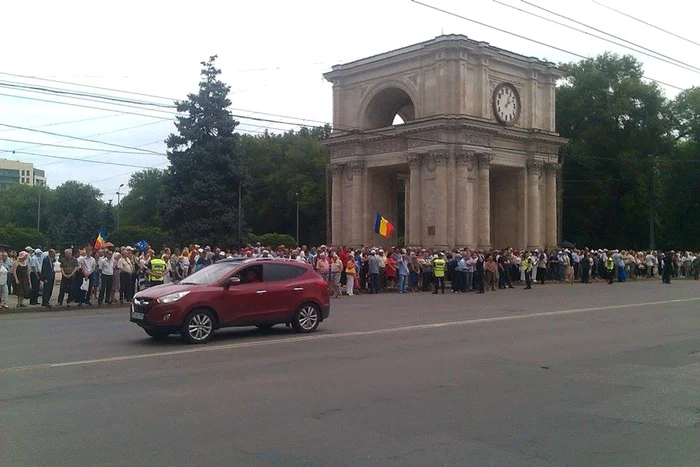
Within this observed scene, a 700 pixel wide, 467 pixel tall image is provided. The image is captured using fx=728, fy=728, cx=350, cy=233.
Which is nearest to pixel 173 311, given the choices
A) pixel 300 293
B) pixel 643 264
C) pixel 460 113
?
pixel 300 293

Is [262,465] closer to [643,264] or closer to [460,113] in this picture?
[460,113]

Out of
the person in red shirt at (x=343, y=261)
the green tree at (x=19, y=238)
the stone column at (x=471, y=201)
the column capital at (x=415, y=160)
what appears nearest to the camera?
the person in red shirt at (x=343, y=261)

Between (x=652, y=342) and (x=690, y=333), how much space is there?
2150 mm

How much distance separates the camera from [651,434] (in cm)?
768

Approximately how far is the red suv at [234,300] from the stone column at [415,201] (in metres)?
28.0

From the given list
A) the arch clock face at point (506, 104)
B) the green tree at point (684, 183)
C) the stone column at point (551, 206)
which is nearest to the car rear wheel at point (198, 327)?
the arch clock face at point (506, 104)

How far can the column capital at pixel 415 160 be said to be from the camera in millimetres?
43862

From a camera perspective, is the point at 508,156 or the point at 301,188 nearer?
the point at 508,156

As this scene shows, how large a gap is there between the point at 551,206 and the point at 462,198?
9.85 meters

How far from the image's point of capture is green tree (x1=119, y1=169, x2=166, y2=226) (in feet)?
316

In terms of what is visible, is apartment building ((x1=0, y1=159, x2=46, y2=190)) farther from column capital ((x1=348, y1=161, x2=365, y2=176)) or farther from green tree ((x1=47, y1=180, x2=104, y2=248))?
column capital ((x1=348, y1=161, x2=365, y2=176))

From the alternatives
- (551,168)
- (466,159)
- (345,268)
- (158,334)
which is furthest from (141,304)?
(551,168)

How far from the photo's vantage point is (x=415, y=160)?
144 ft

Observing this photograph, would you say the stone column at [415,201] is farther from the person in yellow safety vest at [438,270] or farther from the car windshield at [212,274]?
the car windshield at [212,274]
